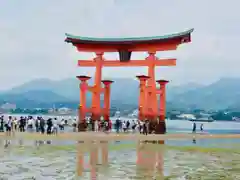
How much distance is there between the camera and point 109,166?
680 inches

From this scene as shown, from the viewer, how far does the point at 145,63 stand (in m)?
40.0

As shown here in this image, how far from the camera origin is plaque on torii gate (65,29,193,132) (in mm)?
38750

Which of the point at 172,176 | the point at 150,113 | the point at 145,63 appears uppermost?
the point at 145,63

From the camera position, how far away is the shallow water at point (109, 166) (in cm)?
1462

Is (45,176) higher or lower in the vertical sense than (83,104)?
lower

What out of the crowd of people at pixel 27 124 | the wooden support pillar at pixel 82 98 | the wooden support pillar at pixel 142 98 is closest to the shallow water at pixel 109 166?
the crowd of people at pixel 27 124

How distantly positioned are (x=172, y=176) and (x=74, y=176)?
335cm

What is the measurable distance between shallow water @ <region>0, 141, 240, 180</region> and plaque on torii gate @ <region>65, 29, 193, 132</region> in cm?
1689

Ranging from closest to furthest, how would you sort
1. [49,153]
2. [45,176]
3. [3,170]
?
[45,176], [3,170], [49,153]

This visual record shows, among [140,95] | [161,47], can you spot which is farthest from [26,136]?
[161,47]

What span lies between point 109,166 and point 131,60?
24.4 meters

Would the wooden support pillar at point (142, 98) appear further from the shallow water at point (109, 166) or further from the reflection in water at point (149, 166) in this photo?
the shallow water at point (109, 166)

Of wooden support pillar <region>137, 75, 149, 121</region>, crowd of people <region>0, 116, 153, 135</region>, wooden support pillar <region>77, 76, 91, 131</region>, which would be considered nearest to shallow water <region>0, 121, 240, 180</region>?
crowd of people <region>0, 116, 153, 135</region>

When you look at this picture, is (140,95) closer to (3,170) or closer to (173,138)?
(173,138)
